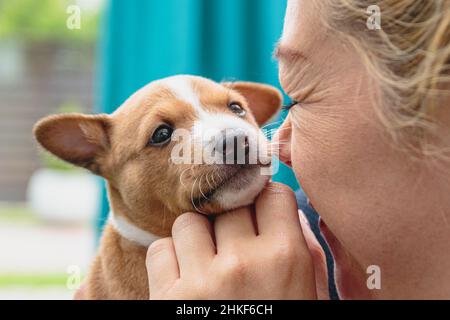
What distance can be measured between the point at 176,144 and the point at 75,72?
4.47 meters

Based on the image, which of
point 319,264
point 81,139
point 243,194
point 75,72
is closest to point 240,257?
point 243,194

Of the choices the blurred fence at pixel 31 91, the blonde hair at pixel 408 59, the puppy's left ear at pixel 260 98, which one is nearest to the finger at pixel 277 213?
the blonde hair at pixel 408 59

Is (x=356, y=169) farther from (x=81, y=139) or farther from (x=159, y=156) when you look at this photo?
(x=81, y=139)

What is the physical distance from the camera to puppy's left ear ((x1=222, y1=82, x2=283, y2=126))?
57.3 inches

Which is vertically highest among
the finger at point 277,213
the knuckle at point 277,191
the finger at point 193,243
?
the knuckle at point 277,191

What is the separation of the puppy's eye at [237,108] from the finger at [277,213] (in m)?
0.27

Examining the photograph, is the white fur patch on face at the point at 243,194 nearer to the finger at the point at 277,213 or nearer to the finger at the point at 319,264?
the finger at the point at 277,213

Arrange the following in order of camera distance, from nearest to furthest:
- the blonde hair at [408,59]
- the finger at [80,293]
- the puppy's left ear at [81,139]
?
the blonde hair at [408,59] → the puppy's left ear at [81,139] → the finger at [80,293]

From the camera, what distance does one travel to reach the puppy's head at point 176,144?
105 cm

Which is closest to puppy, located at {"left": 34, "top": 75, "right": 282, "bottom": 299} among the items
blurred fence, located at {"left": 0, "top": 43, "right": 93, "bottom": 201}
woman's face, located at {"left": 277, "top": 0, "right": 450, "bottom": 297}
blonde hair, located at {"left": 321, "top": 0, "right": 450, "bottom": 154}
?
woman's face, located at {"left": 277, "top": 0, "right": 450, "bottom": 297}

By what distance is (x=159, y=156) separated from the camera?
1.21m

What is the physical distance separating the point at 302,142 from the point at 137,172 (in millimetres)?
405

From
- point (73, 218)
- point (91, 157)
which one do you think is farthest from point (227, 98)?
point (73, 218)

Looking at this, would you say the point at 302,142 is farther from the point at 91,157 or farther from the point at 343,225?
the point at 91,157
